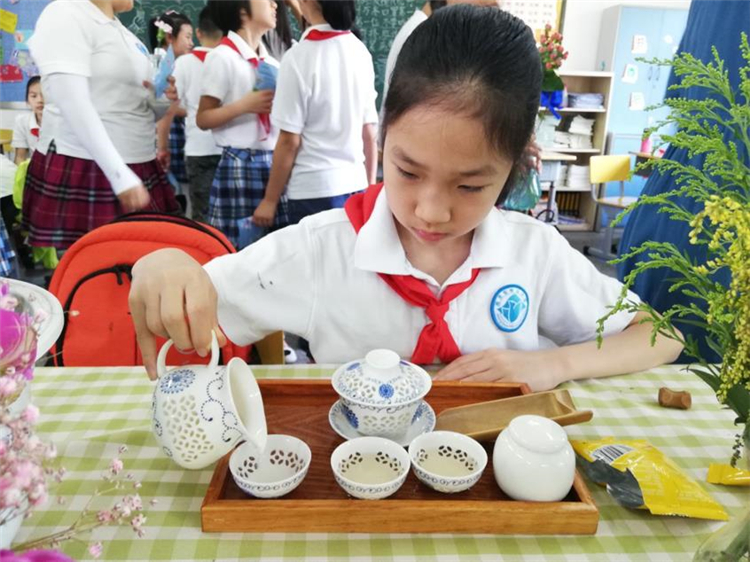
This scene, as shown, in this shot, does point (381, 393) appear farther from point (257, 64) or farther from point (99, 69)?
point (257, 64)

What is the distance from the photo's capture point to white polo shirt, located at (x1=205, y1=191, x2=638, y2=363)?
98 centimetres

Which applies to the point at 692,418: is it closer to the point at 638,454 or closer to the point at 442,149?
the point at 638,454

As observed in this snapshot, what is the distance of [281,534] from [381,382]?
201 millimetres

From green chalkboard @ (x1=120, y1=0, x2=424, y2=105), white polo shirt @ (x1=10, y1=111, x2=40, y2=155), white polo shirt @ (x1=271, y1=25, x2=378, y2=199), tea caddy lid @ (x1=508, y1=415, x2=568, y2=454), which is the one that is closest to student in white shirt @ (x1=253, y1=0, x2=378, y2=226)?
white polo shirt @ (x1=271, y1=25, x2=378, y2=199)

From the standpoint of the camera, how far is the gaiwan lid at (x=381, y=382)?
0.68 metres

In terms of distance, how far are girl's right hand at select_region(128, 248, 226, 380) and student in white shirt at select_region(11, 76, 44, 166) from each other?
10.8 feet

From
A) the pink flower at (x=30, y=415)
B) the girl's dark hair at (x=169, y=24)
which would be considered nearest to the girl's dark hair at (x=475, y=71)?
the pink flower at (x=30, y=415)

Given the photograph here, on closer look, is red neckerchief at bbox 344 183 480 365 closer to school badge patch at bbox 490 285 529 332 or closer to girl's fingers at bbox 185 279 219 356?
school badge patch at bbox 490 285 529 332

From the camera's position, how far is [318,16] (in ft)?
5.81

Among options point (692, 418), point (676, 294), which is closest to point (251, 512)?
point (692, 418)

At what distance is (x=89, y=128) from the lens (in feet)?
5.28

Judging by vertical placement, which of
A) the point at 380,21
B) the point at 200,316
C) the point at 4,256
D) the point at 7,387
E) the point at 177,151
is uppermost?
the point at 380,21

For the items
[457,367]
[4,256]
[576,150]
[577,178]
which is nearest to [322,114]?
[457,367]

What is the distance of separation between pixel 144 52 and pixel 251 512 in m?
1.69
